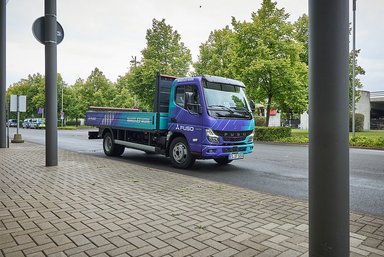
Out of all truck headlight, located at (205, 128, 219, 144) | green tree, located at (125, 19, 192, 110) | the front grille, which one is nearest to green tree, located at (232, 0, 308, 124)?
green tree, located at (125, 19, 192, 110)

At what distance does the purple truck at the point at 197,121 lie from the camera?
8.60m

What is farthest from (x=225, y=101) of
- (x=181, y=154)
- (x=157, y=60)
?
(x=157, y=60)

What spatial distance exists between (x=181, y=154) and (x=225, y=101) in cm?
200

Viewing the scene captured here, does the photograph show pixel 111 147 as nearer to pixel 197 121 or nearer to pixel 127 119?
pixel 127 119

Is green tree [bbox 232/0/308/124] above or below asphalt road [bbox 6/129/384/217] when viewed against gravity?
above

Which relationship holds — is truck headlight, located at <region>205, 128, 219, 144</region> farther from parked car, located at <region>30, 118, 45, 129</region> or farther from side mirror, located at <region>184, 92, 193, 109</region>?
parked car, located at <region>30, 118, 45, 129</region>

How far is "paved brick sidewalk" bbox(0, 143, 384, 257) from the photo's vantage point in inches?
126

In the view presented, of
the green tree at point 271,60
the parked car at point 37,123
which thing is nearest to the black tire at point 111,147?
the green tree at point 271,60

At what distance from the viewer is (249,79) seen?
73.7 ft

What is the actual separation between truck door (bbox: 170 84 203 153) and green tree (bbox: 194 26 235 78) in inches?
847

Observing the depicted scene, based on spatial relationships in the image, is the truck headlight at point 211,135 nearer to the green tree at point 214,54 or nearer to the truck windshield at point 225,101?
the truck windshield at point 225,101

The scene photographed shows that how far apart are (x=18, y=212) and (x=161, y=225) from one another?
204 centimetres

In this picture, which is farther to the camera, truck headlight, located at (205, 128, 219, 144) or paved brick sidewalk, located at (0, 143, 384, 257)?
truck headlight, located at (205, 128, 219, 144)

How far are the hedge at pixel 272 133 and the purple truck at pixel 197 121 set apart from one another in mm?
12111
